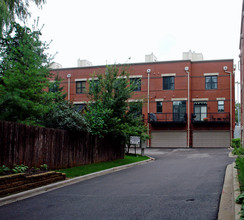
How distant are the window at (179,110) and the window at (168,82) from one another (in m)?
1.97

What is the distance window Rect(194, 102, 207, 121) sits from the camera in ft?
125

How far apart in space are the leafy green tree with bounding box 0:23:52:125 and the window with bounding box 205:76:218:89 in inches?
1123

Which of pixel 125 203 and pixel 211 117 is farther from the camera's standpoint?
pixel 211 117

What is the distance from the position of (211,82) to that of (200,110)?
362 cm

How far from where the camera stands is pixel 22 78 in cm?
1163

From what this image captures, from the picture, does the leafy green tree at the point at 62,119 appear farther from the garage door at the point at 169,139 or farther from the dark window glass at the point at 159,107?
the garage door at the point at 169,139

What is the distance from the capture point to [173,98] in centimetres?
3897

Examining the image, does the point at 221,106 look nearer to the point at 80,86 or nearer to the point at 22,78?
the point at 80,86

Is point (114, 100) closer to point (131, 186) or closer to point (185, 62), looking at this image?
point (131, 186)

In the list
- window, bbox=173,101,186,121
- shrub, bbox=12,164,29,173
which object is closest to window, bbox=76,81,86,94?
window, bbox=173,101,186,121

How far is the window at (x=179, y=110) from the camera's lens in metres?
38.5

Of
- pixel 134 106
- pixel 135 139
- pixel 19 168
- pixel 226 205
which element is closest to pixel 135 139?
pixel 135 139

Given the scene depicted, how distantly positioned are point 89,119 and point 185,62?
23.6m

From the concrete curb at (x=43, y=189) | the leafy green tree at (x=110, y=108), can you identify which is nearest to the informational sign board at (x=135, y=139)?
the leafy green tree at (x=110, y=108)
